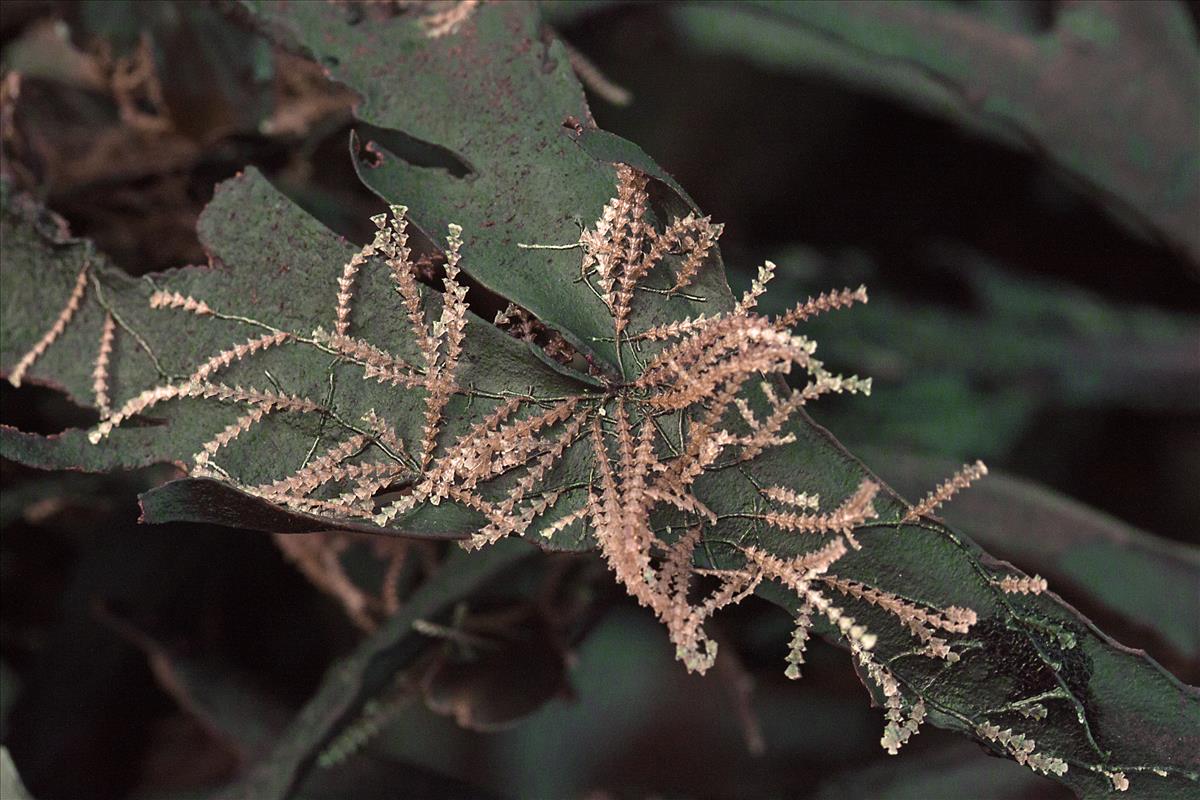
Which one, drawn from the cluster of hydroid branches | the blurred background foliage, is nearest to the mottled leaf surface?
the blurred background foliage

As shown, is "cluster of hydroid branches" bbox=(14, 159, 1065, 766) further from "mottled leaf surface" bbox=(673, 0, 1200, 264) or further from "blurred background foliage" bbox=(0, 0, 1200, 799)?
"mottled leaf surface" bbox=(673, 0, 1200, 264)

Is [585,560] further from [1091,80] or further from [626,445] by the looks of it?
[1091,80]

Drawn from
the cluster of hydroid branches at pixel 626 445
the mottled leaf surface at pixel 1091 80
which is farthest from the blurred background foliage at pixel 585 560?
the cluster of hydroid branches at pixel 626 445

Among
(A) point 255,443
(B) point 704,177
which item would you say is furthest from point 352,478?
(B) point 704,177

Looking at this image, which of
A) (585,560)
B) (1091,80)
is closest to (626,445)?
(585,560)

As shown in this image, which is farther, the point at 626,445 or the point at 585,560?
the point at 585,560

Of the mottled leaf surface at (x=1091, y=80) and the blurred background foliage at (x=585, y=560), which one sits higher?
the mottled leaf surface at (x=1091, y=80)

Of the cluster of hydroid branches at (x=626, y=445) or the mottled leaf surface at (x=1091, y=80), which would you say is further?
the mottled leaf surface at (x=1091, y=80)

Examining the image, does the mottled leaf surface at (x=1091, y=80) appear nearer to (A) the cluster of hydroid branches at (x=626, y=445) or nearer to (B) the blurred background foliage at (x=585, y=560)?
(B) the blurred background foliage at (x=585, y=560)
